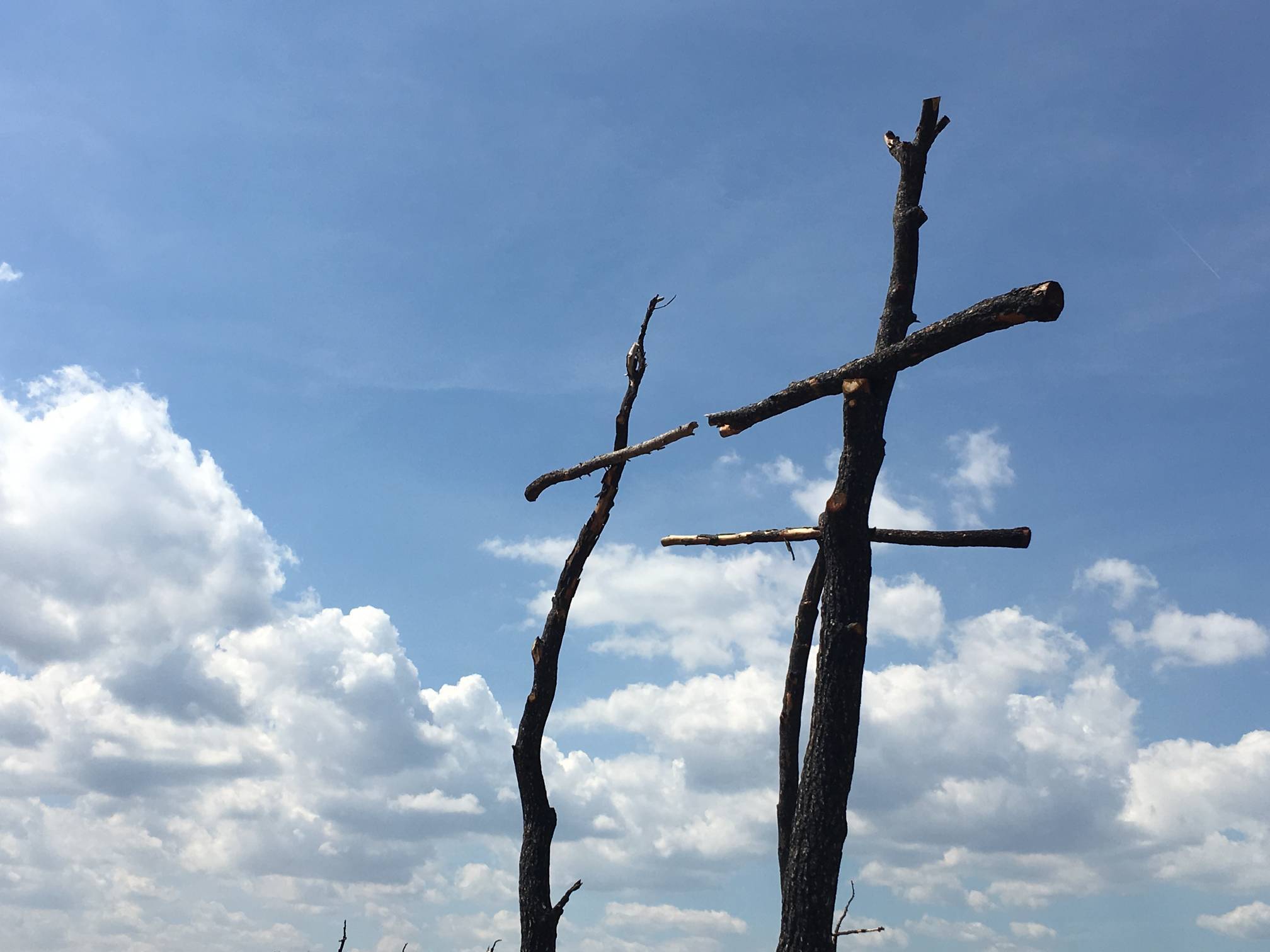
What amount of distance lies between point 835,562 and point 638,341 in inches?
264

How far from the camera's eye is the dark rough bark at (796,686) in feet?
40.3

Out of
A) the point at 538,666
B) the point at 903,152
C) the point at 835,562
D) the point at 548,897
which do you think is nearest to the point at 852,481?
the point at 835,562

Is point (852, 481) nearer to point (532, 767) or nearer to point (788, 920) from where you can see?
point (788, 920)

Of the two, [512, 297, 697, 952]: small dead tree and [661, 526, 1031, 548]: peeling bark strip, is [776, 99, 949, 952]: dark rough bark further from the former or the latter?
[512, 297, 697, 952]: small dead tree

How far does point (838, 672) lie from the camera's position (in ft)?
28.8

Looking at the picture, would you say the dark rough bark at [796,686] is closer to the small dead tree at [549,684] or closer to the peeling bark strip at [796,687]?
the peeling bark strip at [796,687]

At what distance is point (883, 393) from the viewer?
375 inches

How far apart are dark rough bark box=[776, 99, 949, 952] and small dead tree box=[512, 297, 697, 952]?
3.62 meters

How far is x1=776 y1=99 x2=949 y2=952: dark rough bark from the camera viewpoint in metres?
8.40

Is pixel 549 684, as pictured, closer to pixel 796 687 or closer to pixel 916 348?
pixel 796 687

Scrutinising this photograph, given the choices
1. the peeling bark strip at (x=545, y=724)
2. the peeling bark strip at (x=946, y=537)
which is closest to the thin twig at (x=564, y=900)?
the peeling bark strip at (x=545, y=724)

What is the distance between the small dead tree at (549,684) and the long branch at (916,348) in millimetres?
2474

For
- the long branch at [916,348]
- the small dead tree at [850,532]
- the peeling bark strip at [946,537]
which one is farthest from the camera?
the peeling bark strip at [946,537]

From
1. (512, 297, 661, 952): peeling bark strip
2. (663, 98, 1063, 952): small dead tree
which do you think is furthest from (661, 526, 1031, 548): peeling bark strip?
(512, 297, 661, 952): peeling bark strip
